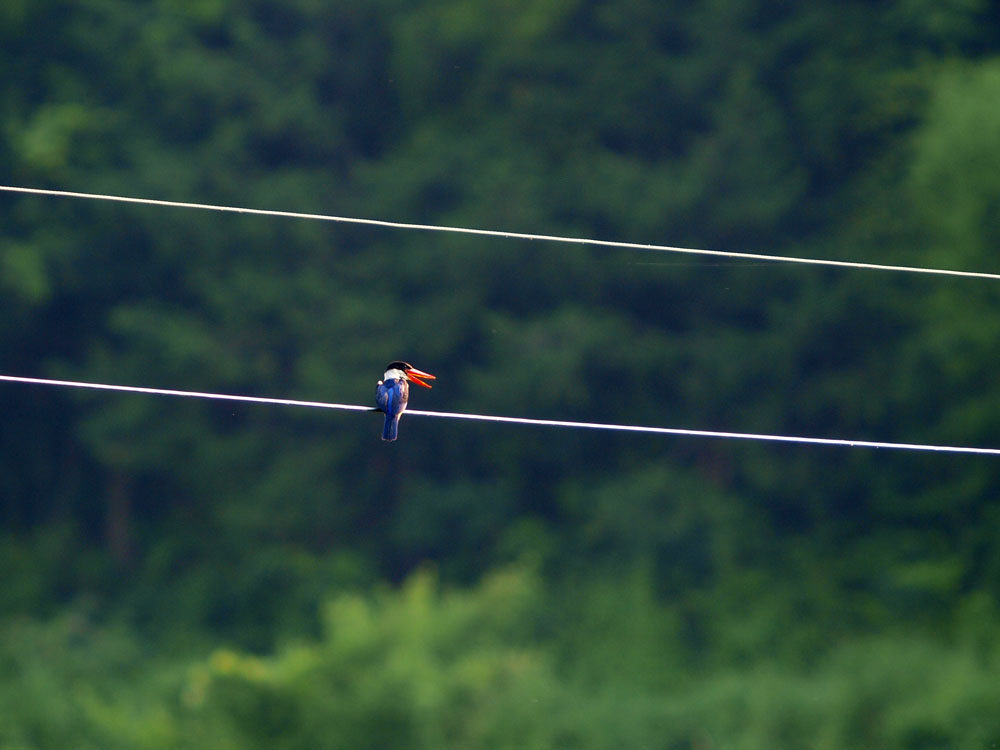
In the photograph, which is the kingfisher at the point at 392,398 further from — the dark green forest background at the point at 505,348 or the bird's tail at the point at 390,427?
the dark green forest background at the point at 505,348

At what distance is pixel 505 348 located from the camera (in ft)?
53.3

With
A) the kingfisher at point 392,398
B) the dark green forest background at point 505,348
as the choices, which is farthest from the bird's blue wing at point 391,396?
the dark green forest background at point 505,348

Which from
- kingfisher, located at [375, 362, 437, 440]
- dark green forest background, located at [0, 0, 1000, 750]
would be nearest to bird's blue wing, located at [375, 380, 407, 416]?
kingfisher, located at [375, 362, 437, 440]

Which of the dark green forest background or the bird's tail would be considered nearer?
the bird's tail

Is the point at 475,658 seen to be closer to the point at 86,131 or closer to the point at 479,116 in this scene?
the point at 479,116

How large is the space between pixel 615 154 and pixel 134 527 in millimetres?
7392

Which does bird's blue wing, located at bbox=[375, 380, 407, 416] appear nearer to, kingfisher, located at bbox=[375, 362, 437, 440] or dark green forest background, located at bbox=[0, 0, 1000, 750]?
kingfisher, located at bbox=[375, 362, 437, 440]

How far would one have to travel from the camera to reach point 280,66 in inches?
698

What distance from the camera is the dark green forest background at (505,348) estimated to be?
46.8 ft

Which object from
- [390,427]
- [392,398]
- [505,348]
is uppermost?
[505,348]

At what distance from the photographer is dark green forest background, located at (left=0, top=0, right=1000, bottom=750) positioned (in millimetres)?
14250

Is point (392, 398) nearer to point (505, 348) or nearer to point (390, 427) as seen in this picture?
point (390, 427)

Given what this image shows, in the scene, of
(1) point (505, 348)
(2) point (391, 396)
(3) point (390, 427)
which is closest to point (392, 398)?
(2) point (391, 396)

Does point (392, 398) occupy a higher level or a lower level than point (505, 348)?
lower
